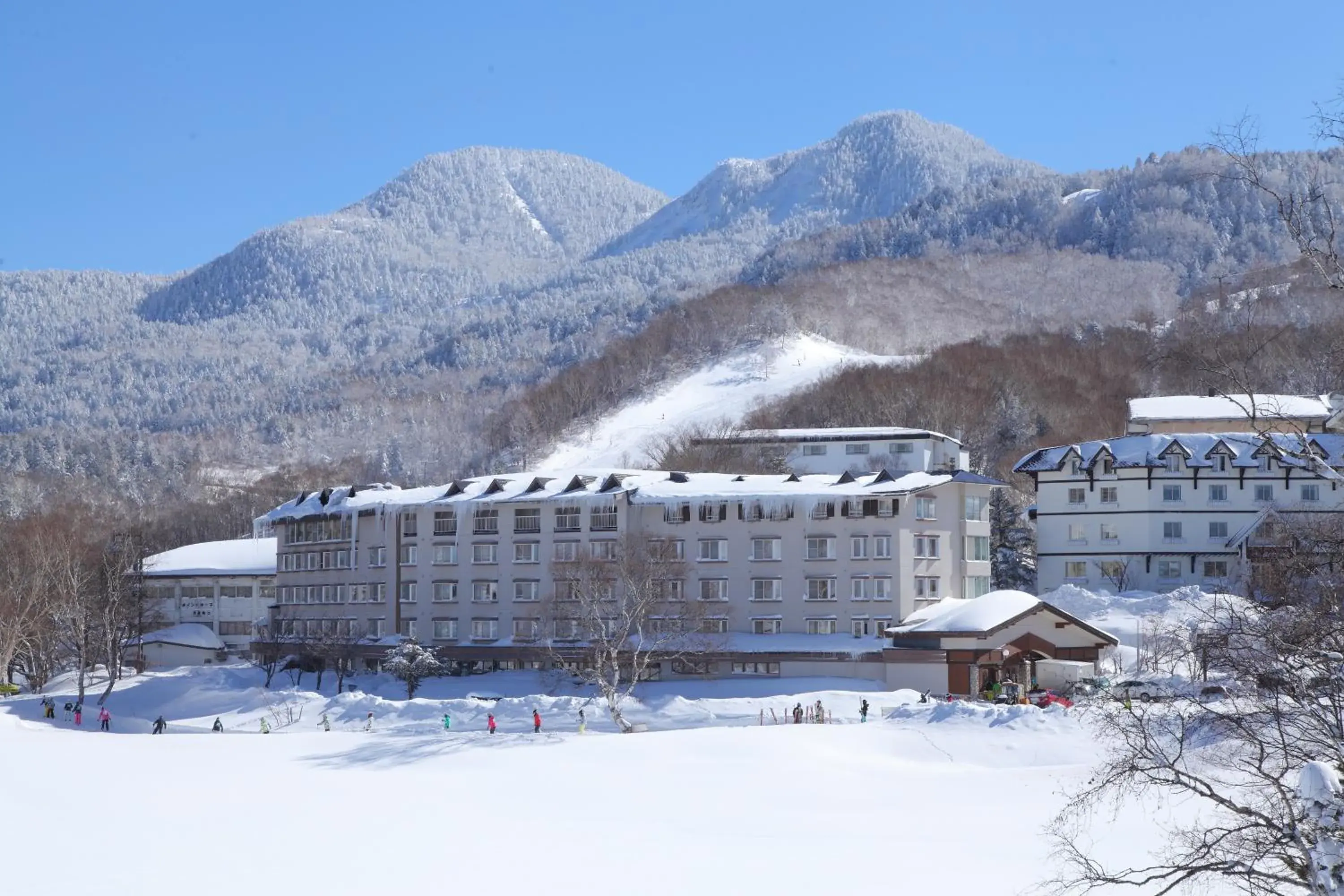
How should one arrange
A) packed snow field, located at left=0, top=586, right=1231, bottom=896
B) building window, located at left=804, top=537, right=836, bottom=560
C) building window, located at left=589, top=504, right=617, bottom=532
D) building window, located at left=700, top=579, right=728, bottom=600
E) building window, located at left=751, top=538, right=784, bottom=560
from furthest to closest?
building window, located at left=589, top=504, right=617, bottom=532 < building window, located at left=700, top=579, right=728, bottom=600 < building window, located at left=751, top=538, right=784, bottom=560 < building window, located at left=804, top=537, right=836, bottom=560 < packed snow field, located at left=0, top=586, right=1231, bottom=896

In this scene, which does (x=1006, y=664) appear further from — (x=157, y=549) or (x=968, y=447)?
(x=157, y=549)

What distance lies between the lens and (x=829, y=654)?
224ft

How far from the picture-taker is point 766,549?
241 ft

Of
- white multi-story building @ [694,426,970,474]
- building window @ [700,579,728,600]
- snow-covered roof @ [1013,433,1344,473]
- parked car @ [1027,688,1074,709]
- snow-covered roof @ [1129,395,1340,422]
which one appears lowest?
parked car @ [1027,688,1074,709]

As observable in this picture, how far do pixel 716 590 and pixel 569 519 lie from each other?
8.91m

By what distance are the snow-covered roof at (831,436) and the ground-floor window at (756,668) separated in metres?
45.5

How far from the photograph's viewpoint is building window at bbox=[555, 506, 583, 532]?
76.9 meters

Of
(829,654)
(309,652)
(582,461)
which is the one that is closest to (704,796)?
(829,654)

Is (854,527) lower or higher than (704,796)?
higher

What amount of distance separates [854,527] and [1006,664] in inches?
412

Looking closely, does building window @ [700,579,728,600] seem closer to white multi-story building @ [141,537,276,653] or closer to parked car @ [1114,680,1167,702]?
parked car @ [1114,680,1167,702]

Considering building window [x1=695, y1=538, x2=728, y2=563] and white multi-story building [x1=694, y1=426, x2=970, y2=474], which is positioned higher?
white multi-story building [x1=694, y1=426, x2=970, y2=474]

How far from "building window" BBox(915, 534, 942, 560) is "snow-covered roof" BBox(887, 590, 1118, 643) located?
3.90m

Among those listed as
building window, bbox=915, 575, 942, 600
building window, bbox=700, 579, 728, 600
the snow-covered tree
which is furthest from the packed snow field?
building window, bbox=915, 575, 942, 600
